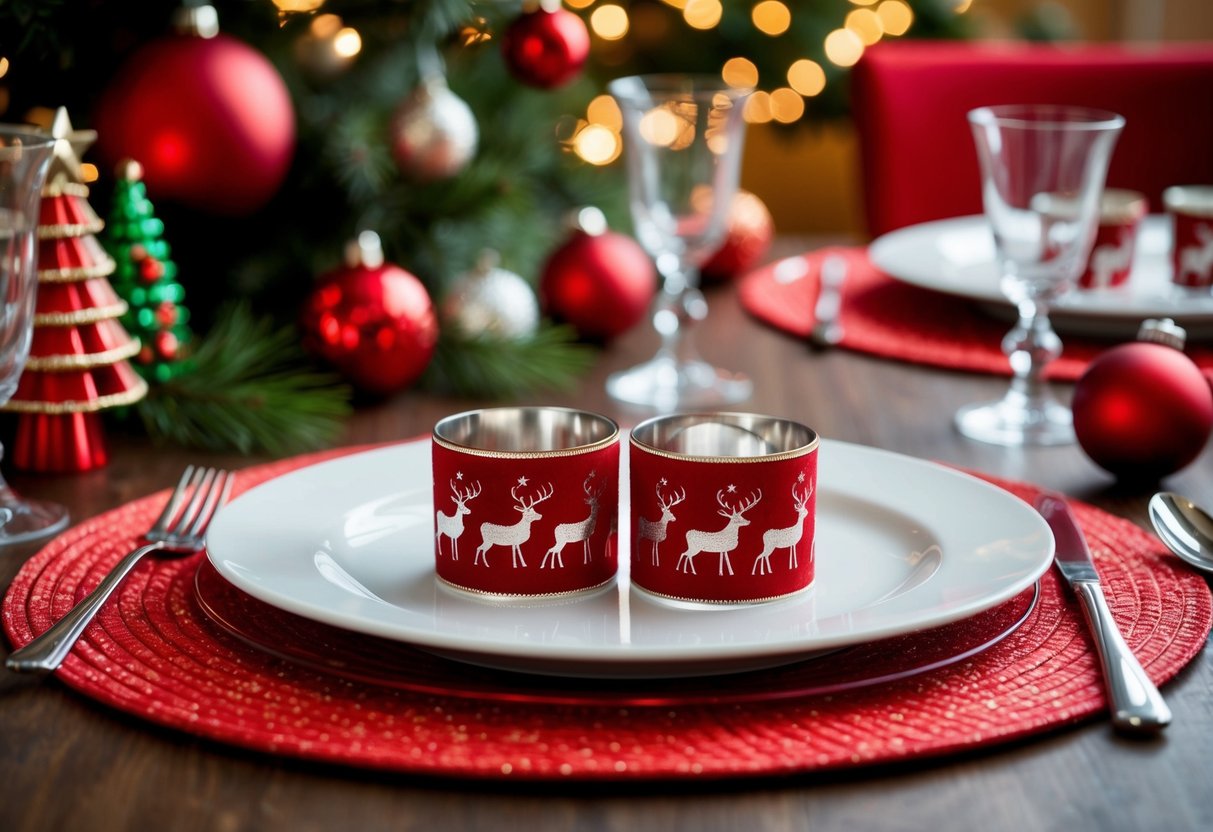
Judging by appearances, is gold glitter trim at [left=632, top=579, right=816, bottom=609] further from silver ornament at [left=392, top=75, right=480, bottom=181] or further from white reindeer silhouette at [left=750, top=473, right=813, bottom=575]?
silver ornament at [left=392, top=75, right=480, bottom=181]

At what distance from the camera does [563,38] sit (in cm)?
114

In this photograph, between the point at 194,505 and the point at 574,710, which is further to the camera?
the point at 194,505

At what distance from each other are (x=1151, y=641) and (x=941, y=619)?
0.13 m

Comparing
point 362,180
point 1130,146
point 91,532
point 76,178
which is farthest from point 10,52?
point 1130,146

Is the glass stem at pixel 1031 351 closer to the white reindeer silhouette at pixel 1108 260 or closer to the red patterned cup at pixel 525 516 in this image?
the white reindeer silhouette at pixel 1108 260

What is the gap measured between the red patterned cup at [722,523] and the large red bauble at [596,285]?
623 mm

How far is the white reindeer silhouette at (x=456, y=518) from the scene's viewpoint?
0.61 m

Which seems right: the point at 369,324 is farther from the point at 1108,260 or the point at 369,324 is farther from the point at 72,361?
the point at 1108,260

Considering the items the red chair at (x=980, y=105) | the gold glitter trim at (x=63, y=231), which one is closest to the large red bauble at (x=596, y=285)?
the gold glitter trim at (x=63, y=231)

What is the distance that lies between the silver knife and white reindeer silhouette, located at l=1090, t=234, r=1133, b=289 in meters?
0.57

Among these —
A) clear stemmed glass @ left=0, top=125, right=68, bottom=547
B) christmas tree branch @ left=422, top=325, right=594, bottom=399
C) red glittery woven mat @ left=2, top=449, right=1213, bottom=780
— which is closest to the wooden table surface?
red glittery woven mat @ left=2, top=449, right=1213, bottom=780

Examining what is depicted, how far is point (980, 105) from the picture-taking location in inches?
68.2

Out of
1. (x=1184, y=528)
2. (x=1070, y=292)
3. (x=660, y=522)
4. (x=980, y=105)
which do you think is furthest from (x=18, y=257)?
(x=980, y=105)

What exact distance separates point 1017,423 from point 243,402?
569mm
